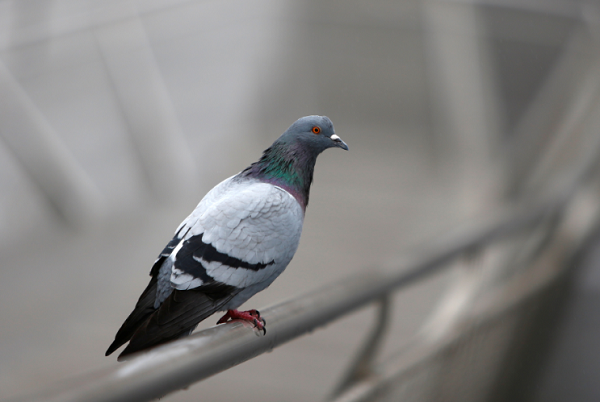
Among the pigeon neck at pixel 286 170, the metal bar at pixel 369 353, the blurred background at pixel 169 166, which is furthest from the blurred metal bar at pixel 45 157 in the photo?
the pigeon neck at pixel 286 170

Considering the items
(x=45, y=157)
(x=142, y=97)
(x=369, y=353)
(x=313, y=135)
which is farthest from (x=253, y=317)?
(x=142, y=97)

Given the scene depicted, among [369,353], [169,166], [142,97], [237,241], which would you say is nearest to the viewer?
[237,241]

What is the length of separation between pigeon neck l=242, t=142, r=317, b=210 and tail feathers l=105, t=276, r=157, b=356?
240mm

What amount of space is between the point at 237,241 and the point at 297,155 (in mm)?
162

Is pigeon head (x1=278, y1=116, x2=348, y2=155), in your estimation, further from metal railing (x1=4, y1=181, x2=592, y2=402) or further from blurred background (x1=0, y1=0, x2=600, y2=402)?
blurred background (x1=0, y1=0, x2=600, y2=402)

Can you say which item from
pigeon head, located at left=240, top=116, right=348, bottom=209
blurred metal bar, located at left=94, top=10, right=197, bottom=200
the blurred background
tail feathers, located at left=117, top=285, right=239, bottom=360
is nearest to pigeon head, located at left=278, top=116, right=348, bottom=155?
pigeon head, located at left=240, top=116, right=348, bottom=209

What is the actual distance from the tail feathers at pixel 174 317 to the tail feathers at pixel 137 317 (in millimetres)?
13

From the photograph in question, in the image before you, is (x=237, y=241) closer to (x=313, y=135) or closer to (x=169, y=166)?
(x=313, y=135)

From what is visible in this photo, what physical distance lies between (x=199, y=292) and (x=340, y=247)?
323 centimetres

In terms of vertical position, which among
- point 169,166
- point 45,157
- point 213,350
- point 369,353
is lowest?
point 369,353

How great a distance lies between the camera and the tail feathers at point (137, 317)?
0.75 metres

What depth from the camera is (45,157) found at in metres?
3.15

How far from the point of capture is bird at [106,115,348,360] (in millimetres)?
798

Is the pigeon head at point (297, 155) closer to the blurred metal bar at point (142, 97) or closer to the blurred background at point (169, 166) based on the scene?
the blurred background at point (169, 166)
